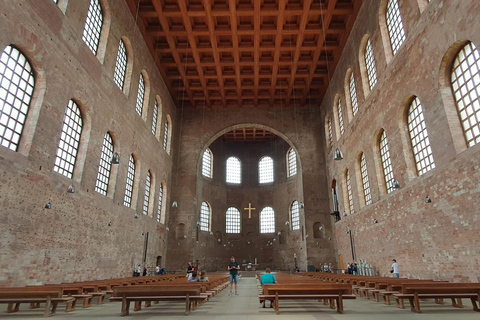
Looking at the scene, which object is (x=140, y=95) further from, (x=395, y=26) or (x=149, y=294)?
(x=149, y=294)

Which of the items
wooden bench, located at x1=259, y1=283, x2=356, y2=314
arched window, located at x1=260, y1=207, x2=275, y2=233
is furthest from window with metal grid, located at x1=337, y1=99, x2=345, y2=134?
wooden bench, located at x1=259, y1=283, x2=356, y2=314

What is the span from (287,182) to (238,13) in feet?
61.7

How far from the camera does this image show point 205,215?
3141 cm

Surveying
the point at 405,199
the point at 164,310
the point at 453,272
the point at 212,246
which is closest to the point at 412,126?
the point at 405,199

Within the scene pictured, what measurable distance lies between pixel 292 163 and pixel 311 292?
2647 centimetres

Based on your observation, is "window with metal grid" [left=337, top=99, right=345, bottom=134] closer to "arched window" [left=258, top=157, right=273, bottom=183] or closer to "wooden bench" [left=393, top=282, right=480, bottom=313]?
"arched window" [left=258, top=157, right=273, bottom=183]

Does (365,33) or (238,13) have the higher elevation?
(238,13)

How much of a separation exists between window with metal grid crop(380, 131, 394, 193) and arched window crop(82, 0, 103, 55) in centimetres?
1367

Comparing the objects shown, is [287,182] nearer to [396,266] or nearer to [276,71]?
[276,71]

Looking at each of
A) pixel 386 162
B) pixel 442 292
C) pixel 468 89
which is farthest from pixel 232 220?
pixel 442 292

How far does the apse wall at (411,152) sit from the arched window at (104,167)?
13.0 m

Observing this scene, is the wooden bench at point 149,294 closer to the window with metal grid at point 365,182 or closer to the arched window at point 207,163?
the window with metal grid at point 365,182

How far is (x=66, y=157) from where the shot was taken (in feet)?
38.0

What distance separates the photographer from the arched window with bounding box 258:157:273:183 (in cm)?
3453
